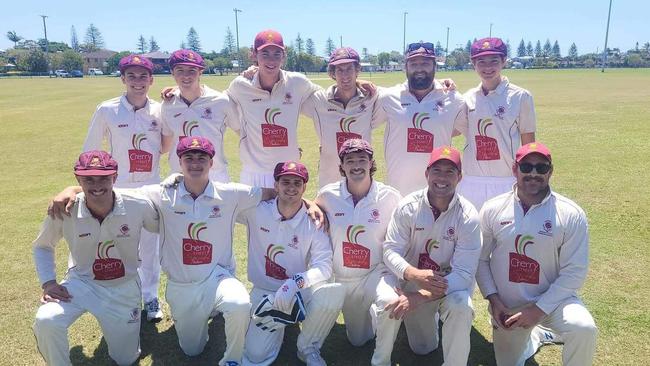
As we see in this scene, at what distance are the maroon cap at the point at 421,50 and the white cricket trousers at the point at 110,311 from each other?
3.33m

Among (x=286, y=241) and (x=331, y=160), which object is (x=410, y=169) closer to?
(x=331, y=160)

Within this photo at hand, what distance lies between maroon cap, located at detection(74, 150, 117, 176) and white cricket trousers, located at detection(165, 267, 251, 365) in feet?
3.70

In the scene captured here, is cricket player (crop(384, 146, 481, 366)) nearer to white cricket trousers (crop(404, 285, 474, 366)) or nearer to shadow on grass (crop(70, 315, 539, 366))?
white cricket trousers (crop(404, 285, 474, 366))

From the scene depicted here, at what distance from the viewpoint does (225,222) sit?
14.3 feet

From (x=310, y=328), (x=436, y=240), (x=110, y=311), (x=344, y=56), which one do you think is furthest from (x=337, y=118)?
(x=110, y=311)

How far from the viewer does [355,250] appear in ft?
14.2

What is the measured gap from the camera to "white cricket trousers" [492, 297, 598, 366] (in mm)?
3350

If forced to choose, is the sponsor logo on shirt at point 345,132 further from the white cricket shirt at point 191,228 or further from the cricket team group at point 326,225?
the white cricket shirt at point 191,228

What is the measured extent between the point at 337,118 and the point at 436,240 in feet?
6.23

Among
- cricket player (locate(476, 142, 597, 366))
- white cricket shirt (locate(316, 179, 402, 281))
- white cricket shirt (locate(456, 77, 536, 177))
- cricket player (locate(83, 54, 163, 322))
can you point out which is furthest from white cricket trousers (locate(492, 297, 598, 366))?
cricket player (locate(83, 54, 163, 322))

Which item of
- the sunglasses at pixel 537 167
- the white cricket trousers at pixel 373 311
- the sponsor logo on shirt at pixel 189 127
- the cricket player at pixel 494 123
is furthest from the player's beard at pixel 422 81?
the sponsor logo on shirt at pixel 189 127

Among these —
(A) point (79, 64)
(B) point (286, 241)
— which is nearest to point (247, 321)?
(B) point (286, 241)

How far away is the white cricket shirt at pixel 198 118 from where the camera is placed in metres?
5.11

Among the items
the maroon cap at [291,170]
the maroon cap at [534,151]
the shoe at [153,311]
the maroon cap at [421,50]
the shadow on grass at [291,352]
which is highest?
the maroon cap at [421,50]
